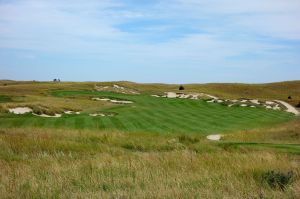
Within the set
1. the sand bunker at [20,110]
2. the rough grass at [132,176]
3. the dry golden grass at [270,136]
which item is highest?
the rough grass at [132,176]

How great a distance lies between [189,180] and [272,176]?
1.70 m

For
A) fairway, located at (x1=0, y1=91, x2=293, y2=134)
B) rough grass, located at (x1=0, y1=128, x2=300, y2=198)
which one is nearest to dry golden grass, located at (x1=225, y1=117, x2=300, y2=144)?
fairway, located at (x1=0, y1=91, x2=293, y2=134)

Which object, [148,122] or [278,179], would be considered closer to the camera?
[278,179]

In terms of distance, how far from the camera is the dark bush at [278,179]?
29.9 ft

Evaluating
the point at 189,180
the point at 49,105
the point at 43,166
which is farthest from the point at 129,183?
the point at 49,105

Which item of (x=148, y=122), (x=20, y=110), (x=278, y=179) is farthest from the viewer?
(x=20, y=110)

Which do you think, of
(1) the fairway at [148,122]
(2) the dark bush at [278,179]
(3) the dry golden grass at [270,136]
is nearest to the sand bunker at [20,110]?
(1) the fairway at [148,122]

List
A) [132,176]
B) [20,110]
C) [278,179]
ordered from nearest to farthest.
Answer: [278,179], [132,176], [20,110]

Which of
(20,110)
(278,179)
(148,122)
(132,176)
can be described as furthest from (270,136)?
(20,110)

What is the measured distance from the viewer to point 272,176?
9.52m

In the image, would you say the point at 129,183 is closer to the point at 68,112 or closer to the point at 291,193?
the point at 291,193

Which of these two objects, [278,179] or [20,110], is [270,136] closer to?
[278,179]

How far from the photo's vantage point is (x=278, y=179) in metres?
9.36

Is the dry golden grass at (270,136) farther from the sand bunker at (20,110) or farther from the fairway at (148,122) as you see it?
the sand bunker at (20,110)
